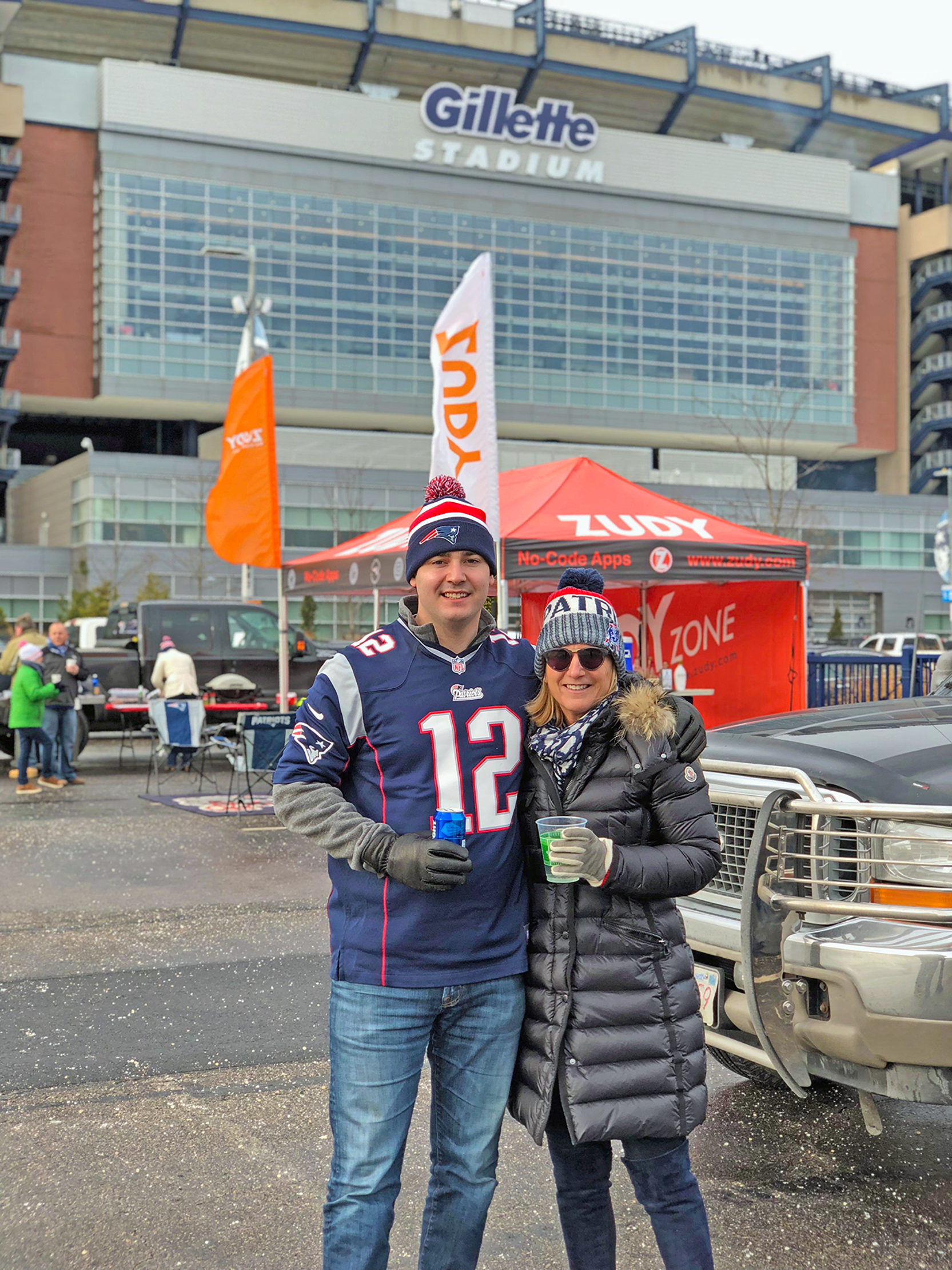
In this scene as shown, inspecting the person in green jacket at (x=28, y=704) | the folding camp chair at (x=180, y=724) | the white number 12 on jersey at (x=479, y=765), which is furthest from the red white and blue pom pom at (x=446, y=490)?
the person in green jacket at (x=28, y=704)

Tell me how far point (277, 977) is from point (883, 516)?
7010cm

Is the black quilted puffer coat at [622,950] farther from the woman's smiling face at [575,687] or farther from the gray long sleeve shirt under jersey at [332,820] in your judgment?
the gray long sleeve shirt under jersey at [332,820]

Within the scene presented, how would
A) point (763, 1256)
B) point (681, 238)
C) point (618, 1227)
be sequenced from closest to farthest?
point (763, 1256) → point (618, 1227) → point (681, 238)

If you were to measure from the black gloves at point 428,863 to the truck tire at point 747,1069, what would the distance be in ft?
6.90

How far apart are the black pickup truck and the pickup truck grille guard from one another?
1468cm

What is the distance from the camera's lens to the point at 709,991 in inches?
154

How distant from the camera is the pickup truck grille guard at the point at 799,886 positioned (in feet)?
11.2

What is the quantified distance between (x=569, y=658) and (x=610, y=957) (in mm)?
645

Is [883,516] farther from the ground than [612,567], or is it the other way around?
[883,516]

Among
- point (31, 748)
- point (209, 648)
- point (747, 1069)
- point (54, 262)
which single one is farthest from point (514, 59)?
point (747, 1069)

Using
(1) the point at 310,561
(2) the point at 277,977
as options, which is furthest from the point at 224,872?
(1) the point at 310,561

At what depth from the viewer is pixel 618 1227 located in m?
3.65

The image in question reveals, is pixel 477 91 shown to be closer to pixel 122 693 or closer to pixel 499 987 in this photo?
pixel 122 693

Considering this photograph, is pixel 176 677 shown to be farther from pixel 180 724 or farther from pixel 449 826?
pixel 449 826
